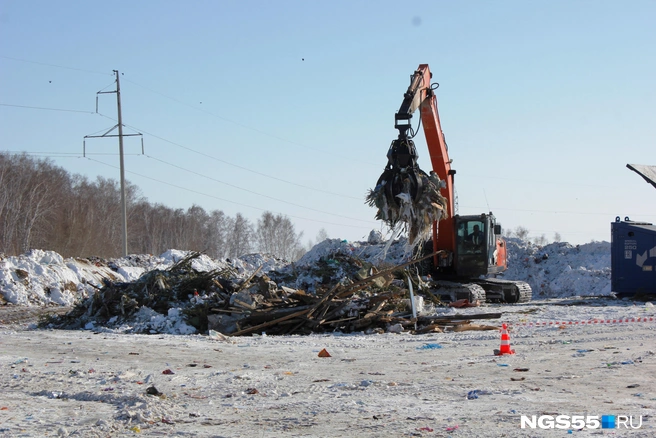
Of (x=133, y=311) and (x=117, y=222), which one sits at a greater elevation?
(x=117, y=222)

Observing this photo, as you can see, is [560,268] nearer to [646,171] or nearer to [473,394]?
[646,171]

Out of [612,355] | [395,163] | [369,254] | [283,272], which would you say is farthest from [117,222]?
[612,355]

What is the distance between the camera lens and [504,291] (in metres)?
22.5

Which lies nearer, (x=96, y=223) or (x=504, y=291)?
(x=504, y=291)

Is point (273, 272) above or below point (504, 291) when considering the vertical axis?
above

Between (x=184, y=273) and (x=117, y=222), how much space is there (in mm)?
55754

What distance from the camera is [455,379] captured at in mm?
8203

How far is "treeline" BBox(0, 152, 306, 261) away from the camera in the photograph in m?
55.2

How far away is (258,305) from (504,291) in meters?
9.94

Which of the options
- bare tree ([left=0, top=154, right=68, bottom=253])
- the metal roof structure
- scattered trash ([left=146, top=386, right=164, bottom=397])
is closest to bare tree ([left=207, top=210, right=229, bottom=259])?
bare tree ([left=0, top=154, right=68, bottom=253])

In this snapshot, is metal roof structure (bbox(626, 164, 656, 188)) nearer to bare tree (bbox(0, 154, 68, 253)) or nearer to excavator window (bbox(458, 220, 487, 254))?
excavator window (bbox(458, 220, 487, 254))

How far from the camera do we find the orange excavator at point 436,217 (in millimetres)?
13805

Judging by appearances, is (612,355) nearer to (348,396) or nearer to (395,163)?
(348,396)

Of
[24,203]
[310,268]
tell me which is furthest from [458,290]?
[24,203]
